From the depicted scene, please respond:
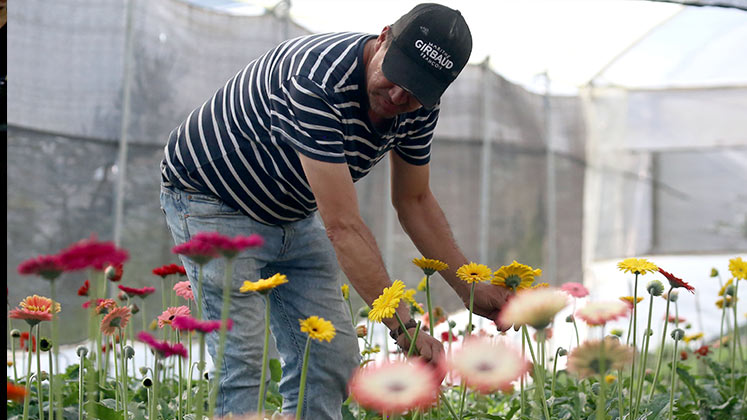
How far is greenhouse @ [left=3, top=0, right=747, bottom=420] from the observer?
1.04 meters

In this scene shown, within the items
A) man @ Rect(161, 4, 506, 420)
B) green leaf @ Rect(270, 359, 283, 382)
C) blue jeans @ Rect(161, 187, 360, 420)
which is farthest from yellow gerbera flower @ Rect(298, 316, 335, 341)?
green leaf @ Rect(270, 359, 283, 382)

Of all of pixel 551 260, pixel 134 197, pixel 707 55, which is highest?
pixel 707 55

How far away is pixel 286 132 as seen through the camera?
1259mm

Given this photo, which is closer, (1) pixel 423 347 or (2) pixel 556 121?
(1) pixel 423 347

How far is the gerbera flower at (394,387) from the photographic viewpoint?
0.68m

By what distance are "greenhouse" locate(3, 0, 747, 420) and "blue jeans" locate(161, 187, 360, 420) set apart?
0.01 metres

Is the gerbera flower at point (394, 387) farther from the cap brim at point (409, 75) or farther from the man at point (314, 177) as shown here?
the cap brim at point (409, 75)

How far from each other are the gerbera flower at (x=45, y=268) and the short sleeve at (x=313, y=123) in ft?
1.92

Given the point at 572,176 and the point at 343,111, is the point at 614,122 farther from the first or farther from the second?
the point at 343,111

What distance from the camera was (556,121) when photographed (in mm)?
6152

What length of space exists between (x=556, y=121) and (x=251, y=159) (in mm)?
5095

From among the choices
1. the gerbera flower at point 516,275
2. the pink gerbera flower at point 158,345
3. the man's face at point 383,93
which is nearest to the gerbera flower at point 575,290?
the gerbera flower at point 516,275

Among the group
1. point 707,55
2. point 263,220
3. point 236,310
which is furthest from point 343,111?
point 707,55

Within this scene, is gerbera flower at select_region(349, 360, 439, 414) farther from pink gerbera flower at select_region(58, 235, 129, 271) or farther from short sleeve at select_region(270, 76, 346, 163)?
short sleeve at select_region(270, 76, 346, 163)
